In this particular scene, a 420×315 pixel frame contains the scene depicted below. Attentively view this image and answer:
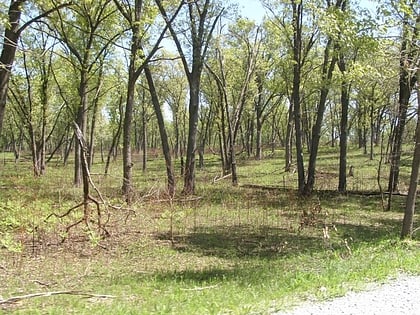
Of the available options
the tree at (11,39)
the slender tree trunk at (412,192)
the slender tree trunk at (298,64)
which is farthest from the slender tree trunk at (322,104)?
the tree at (11,39)

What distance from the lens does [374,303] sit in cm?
564

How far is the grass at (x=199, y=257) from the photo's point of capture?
6465 mm

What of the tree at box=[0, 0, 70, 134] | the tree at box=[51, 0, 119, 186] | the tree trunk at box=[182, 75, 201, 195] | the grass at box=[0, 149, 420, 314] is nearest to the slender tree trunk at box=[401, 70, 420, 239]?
the grass at box=[0, 149, 420, 314]

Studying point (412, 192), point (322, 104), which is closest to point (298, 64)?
point (322, 104)

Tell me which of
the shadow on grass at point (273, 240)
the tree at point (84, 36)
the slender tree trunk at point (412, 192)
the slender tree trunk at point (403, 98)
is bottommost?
the shadow on grass at point (273, 240)

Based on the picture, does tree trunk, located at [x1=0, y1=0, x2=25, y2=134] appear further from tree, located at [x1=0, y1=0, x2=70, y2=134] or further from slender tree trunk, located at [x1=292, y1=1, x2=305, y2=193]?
slender tree trunk, located at [x1=292, y1=1, x2=305, y2=193]

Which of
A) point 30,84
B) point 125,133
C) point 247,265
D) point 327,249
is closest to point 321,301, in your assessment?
point 247,265

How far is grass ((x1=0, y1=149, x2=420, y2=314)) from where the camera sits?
21.2 ft

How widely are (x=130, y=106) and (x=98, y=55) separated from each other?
664cm

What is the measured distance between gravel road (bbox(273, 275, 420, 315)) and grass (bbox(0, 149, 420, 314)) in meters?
0.26

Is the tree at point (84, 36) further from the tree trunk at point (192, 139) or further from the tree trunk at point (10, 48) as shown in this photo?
the tree trunk at point (10, 48)

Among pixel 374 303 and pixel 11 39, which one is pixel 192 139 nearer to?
pixel 11 39

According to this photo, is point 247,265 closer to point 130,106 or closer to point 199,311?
point 199,311

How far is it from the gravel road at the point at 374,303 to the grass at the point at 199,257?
0.26 meters
